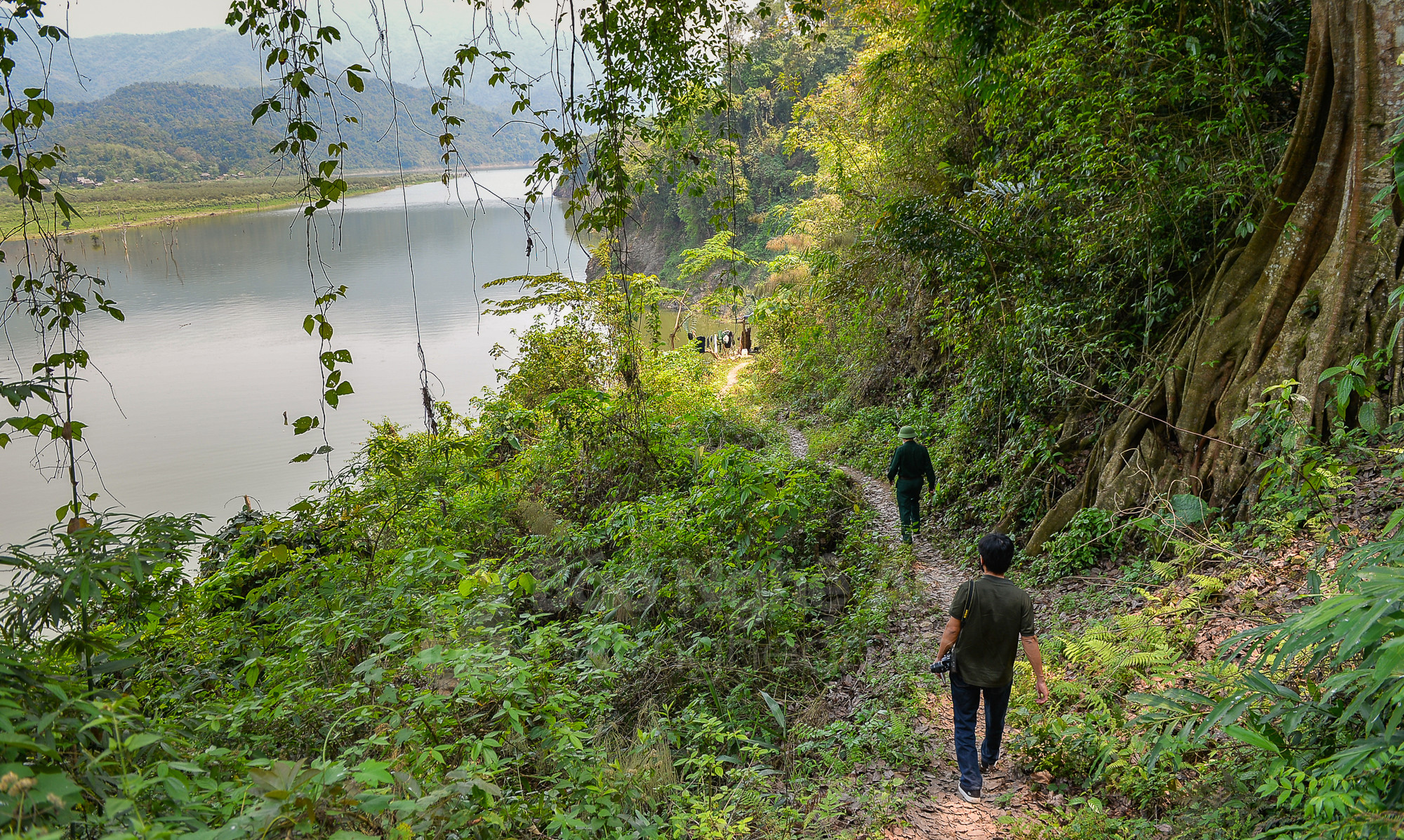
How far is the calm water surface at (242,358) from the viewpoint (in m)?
9.29

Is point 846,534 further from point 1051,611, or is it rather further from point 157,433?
point 157,433

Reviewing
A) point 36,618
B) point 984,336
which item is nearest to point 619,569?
point 36,618

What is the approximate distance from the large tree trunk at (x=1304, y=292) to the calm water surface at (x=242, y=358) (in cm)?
509

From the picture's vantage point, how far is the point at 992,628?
12.0 feet

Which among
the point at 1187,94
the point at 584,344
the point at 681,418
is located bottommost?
the point at 681,418

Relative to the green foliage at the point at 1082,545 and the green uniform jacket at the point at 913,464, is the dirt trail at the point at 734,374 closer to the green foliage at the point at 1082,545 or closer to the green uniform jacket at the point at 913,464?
the green uniform jacket at the point at 913,464

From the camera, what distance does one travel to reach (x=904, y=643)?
18.3 ft

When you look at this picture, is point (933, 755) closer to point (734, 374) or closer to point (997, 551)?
point (997, 551)

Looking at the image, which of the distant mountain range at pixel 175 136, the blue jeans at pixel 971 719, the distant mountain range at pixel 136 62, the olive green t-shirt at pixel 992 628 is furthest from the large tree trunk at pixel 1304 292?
the distant mountain range at pixel 136 62

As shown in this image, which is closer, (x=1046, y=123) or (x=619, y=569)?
(x=619, y=569)

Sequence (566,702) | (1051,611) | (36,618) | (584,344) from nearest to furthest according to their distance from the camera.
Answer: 1. (36,618)
2. (566,702)
3. (1051,611)
4. (584,344)

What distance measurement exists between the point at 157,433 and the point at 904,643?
17.9 m

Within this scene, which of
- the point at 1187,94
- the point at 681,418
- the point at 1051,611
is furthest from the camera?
the point at 681,418

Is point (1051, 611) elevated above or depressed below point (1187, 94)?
below
